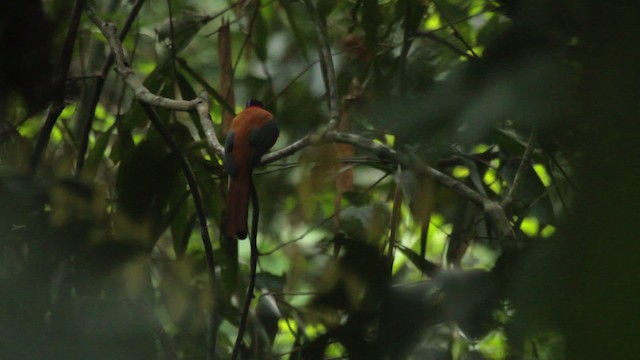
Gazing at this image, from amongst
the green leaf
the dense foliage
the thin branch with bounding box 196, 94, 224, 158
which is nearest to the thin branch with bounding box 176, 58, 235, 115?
→ the dense foliage

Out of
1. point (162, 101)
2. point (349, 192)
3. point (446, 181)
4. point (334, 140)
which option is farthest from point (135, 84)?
point (349, 192)

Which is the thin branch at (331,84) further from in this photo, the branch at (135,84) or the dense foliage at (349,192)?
the branch at (135,84)

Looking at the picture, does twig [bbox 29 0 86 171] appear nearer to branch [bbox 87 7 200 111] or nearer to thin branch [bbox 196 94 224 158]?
branch [bbox 87 7 200 111]

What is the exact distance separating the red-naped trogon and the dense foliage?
8cm

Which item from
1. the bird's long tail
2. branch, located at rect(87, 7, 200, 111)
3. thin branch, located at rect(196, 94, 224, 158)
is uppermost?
branch, located at rect(87, 7, 200, 111)

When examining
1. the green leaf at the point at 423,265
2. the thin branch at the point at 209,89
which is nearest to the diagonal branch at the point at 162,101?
the thin branch at the point at 209,89

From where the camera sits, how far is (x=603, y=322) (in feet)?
0.51

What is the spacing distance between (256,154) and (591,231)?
1384 millimetres

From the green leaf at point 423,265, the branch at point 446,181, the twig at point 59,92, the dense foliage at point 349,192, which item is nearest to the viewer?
the dense foliage at point 349,192

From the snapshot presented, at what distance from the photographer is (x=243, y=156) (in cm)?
150

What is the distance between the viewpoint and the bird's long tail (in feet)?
4.73

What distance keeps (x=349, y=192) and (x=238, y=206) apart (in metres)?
0.60

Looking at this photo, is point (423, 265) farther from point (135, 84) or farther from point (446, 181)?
point (135, 84)

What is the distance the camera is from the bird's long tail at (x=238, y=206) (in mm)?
1440
